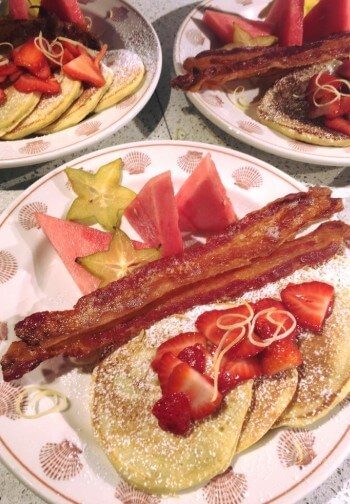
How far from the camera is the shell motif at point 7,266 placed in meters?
1.42

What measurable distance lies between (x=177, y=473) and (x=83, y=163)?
106 cm

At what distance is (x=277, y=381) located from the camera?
1.22m

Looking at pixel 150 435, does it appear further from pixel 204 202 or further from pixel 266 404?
pixel 204 202

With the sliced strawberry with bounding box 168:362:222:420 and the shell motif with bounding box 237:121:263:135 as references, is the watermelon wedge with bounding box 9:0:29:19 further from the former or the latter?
the sliced strawberry with bounding box 168:362:222:420

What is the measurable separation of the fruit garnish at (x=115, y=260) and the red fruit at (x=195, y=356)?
1.09ft

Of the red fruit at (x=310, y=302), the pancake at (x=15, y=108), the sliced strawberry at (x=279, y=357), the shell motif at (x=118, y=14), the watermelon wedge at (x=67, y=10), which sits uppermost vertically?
the watermelon wedge at (x=67, y=10)

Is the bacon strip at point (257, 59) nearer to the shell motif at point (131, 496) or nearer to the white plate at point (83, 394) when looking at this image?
the white plate at point (83, 394)

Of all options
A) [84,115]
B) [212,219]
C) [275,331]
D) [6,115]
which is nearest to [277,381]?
[275,331]

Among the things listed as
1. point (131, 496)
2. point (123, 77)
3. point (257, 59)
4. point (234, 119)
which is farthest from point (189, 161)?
point (131, 496)

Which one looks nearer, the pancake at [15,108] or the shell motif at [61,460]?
the shell motif at [61,460]

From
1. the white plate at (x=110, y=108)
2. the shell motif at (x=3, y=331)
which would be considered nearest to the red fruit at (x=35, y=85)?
the white plate at (x=110, y=108)

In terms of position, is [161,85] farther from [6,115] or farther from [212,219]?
[212,219]

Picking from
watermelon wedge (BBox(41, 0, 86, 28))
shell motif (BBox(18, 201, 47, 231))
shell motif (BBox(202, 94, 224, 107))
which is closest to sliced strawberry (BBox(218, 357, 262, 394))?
shell motif (BBox(18, 201, 47, 231))

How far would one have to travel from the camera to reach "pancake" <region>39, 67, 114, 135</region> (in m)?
1.82
